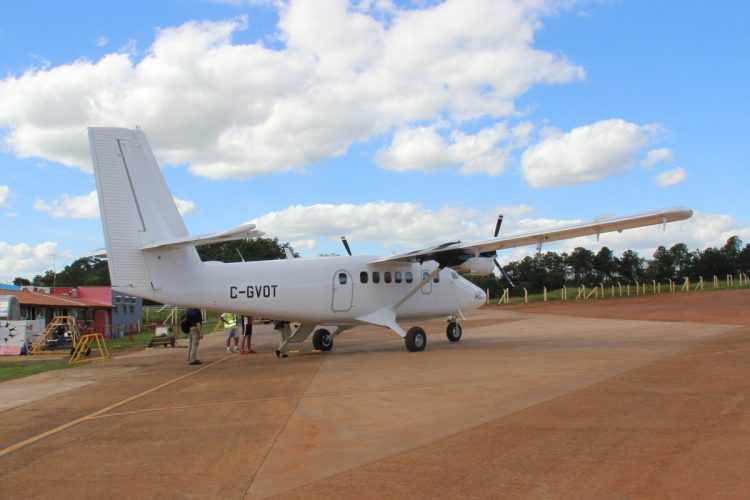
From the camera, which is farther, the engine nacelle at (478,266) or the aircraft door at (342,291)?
the engine nacelle at (478,266)

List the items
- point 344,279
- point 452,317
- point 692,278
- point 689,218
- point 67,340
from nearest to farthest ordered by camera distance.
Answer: point 689,218 → point 344,279 → point 452,317 → point 67,340 → point 692,278

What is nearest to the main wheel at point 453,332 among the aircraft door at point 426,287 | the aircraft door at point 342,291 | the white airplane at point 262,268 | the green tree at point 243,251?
the white airplane at point 262,268

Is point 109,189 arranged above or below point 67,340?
above

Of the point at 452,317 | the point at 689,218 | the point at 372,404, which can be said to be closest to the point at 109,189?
the point at 372,404

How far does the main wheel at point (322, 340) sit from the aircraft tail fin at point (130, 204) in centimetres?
680

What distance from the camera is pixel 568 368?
1277 centimetres

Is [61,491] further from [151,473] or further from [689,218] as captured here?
[689,218]

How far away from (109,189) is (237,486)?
11243 millimetres

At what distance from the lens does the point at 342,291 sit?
18703 mm

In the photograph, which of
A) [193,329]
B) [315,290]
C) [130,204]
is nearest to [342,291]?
[315,290]

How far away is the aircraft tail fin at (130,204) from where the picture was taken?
14.8m

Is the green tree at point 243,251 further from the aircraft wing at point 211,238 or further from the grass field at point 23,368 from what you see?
the aircraft wing at point 211,238

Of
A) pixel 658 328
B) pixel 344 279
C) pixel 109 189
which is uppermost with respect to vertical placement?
pixel 109 189

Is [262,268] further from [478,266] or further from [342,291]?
[478,266]
